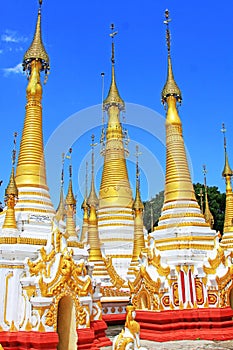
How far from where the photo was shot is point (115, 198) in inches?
952

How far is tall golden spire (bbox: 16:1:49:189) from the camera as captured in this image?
14.9 m

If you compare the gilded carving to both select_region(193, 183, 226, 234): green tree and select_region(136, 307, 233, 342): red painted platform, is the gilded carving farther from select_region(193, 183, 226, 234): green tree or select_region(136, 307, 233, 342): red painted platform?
select_region(193, 183, 226, 234): green tree

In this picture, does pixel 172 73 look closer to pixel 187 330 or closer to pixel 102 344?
pixel 187 330

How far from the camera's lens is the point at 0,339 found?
1068 centimetres

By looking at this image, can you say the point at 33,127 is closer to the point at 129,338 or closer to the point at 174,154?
the point at 174,154

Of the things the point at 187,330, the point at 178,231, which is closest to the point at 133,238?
the point at 178,231

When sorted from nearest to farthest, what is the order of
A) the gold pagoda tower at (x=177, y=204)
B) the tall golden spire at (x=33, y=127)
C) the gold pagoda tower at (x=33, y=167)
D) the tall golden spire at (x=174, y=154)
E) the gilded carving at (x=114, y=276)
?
the gold pagoda tower at (x=33, y=167)
the tall golden spire at (x=33, y=127)
the gold pagoda tower at (x=177, y=204)
the tall golden spire at (x=174, y=154)
the gilded carving at (x=114, y=276)

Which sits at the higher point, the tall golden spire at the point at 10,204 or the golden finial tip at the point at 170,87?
the golden finial tip at the point at 170,87

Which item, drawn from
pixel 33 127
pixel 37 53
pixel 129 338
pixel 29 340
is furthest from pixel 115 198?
pixel 129 338

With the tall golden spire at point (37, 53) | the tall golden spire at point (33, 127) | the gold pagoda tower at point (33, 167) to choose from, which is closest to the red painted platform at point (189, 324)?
the gold pagoda tower at point (33, 167)

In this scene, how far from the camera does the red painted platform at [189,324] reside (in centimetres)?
1419

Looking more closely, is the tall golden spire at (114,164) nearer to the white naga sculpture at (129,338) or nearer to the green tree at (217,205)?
the white naga sculpture at (129,338)

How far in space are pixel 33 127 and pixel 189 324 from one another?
951cm

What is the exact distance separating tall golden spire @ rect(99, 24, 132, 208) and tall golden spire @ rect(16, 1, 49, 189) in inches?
370
